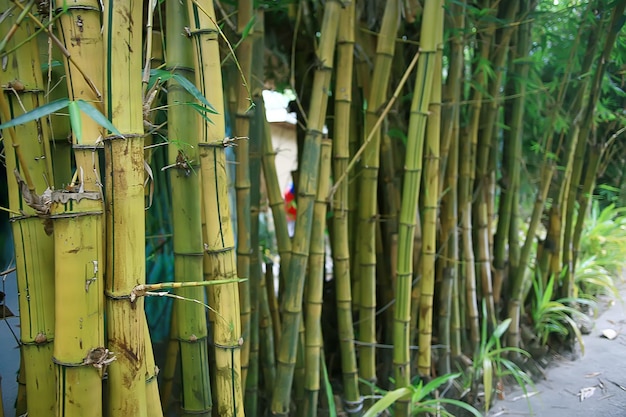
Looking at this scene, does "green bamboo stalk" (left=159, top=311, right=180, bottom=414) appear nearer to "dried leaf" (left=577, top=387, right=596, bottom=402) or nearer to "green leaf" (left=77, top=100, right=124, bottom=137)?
"green leaf" (left=77, top=100, right=124, bottom=137)

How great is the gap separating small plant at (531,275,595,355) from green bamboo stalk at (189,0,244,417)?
4.36 feet

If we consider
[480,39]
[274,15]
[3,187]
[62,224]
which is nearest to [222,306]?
[62,224]

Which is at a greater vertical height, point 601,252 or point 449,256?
point 449,256

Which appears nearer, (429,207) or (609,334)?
(429,207)

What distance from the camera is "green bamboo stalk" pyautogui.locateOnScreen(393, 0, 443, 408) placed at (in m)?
1.00

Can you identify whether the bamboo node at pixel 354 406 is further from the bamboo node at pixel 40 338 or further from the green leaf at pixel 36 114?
the green leaf at pixel 36 114

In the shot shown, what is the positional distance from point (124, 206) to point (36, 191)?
0.12m

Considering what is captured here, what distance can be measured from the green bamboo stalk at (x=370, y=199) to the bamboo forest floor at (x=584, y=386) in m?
0.44

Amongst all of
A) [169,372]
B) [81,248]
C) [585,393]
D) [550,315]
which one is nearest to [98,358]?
[81,248]

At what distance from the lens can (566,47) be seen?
5.16 ft

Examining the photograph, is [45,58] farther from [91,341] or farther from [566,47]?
[566,47]

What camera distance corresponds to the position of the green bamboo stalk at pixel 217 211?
61 centimetres

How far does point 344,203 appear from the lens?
112cm

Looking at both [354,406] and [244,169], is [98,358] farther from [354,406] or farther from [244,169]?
[354,406]
